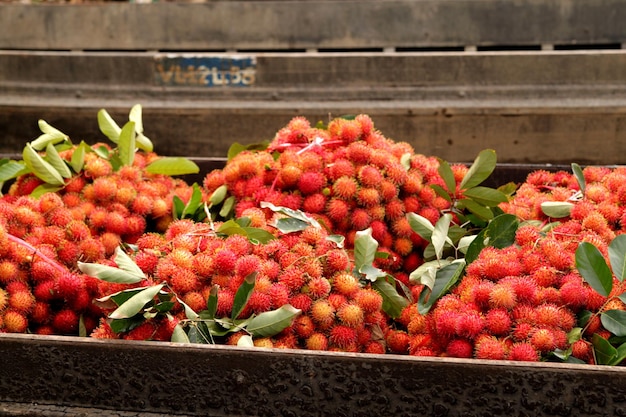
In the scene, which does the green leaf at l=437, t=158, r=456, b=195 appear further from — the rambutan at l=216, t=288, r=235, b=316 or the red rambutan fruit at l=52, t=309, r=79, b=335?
the red rambutan fruit at l=52, t=309, r=79, b=335

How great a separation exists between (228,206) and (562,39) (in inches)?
97.4

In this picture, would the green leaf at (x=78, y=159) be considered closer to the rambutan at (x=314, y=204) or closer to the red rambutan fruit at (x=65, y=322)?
the red rambutan fruit at (x=65, y=322)

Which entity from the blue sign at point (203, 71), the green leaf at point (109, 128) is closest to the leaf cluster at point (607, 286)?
→ the green leaf at point (109, 128)

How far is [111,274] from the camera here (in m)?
1.29

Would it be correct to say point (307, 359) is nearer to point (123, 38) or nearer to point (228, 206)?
point (228, 206)

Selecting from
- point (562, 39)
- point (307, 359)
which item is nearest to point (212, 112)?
point (562, 39)

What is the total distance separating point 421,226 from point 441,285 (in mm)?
251

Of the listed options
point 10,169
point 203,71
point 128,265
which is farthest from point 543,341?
point 203,71

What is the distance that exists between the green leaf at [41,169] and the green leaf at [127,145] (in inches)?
7.5

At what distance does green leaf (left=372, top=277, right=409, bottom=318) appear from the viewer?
1.45 m

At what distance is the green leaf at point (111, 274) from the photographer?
1295mm

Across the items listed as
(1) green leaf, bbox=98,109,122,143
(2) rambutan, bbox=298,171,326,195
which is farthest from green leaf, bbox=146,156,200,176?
(2) rambutan, bbox=298,171,326,195

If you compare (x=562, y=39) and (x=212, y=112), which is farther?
(x=562, y=39)

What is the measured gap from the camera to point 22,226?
1.57 meters
